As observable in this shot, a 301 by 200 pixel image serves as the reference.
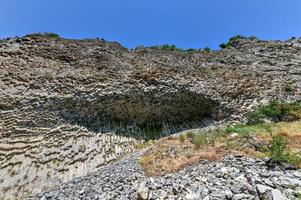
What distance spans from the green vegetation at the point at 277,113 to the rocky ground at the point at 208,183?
8.75 metres

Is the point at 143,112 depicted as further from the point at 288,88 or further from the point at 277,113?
the point at 288,88

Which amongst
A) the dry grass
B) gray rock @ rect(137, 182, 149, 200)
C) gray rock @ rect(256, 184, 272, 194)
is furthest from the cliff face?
gray rock @ rect(256, 184, 272, 194)

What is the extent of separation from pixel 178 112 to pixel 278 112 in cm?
595

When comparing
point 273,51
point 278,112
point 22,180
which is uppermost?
point 273,51

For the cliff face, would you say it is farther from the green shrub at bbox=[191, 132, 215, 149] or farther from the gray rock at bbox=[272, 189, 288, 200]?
the gray rock at bbox=[272, 189, 288, 200]

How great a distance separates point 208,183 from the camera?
857cm

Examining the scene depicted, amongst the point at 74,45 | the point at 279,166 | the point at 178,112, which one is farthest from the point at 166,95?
the point at 279,166

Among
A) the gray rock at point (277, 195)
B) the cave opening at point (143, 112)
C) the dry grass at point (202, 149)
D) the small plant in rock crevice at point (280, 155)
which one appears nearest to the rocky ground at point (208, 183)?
the gray rock at point (277, 195)

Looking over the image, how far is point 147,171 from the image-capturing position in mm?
10922

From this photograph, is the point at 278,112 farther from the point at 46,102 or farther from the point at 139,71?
the point at 46,102

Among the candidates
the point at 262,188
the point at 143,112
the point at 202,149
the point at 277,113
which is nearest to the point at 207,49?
the point at 143,112

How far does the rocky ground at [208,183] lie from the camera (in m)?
7.83

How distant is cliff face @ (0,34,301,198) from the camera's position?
1725cm

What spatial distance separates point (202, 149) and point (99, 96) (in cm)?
934
